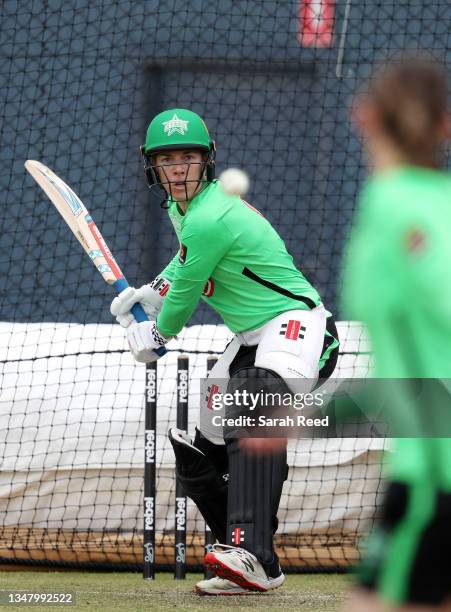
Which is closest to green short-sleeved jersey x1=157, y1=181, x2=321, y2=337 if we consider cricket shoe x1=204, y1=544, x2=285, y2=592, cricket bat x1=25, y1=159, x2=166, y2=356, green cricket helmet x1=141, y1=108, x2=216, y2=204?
green cricket helmet x1=141, y1=108, x2=216, y2=204

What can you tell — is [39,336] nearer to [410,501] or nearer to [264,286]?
[264,286]

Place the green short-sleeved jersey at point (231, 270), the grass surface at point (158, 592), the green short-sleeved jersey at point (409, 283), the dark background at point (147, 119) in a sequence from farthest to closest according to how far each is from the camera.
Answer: the dark background at point (147, 119)
the green short-sleeved jersey at point (231, 270)
the grass surface at point (158, 592)
the green short-sleeved jersey at point (409, 283)

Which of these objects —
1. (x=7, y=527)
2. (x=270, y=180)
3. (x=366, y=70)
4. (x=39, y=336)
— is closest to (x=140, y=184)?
(x=270, y=180)

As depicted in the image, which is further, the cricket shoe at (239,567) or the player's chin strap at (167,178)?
the player's chin strap at (167,178)

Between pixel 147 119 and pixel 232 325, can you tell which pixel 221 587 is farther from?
pixel 147 119

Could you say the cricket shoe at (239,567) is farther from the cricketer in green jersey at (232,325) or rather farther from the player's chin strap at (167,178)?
the player's chin strap at (167,178)

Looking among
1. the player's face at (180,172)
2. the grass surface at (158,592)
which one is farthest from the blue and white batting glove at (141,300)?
the grass surface at (158,592)

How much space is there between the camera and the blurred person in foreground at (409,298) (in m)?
2.03

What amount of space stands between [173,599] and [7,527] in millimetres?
1762

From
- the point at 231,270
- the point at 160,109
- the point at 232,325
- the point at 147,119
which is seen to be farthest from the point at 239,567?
the point at 160,109

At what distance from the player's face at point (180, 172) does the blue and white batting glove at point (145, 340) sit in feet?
1.68

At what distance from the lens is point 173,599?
4945mm

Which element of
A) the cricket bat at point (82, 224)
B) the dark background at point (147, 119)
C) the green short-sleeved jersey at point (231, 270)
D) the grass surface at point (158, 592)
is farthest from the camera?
the dark background at point (147, 119)

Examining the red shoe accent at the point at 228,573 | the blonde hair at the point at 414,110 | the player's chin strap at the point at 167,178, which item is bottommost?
the red shoe accent at the point at 228,573
